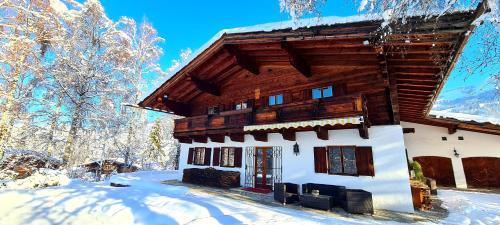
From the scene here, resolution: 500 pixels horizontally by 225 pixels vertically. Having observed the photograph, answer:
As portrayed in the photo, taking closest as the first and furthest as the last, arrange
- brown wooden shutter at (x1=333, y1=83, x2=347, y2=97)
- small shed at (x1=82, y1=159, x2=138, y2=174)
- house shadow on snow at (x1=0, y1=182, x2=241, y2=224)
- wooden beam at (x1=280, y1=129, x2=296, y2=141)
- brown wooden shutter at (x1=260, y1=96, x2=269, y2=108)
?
house shadow on snow at (x1=0, y1=182, x2=241, y2=224) → brown wooden shutter at (x1=333, y1=83, x2=347, y2=97) → wooden beam at (x1=280, y1=129, x2=296, y2=141) → brown wooden shutter at (x1=260, y1=96, x2=269, y2=108) → small shed at (x1=82, y1=159, x2=138, y2=174)

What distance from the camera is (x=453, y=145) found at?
14.1 meters

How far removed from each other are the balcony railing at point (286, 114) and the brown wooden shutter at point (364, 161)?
5.22ft

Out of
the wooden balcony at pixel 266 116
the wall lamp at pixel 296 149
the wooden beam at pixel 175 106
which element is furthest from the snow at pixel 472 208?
the wooden beam at pixel 175 106

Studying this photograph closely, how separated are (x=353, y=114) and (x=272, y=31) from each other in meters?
4.34

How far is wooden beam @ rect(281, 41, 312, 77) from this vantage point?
925 cm

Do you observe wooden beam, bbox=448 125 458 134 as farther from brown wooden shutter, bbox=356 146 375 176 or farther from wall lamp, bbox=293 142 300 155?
wall lamp, bbox=293 142 300 155

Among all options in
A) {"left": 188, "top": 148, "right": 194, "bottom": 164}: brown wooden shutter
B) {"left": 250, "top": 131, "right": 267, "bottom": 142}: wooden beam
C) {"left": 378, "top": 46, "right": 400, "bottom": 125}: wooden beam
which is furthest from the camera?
{"left": 188, "top": 148, "right": 194, "bottom": 164}: brown wooden shutter

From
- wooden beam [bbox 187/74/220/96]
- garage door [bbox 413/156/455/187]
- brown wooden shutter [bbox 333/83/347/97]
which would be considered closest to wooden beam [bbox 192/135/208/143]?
wooden beam [bbox 187/74/220/96]

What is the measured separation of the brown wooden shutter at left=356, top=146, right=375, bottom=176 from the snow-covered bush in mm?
13645

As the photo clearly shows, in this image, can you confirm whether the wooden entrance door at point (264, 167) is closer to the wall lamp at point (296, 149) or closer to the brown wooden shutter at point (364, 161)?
the wall lamp at point (296, 149)

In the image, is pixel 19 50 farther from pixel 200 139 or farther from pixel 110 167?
pixel 110 167

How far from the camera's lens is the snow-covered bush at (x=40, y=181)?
10120 mm

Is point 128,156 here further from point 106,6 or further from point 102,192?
point 102,192

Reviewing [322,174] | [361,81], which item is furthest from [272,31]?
[322,174]
